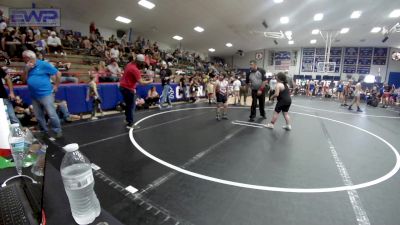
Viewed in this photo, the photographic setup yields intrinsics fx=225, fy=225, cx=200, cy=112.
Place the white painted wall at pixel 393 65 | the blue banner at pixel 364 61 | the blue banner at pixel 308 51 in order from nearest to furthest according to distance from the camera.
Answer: the white painted wall at pixel 393 65
the blue banner at pixel 364 61
the blue banner at pixel 308 51

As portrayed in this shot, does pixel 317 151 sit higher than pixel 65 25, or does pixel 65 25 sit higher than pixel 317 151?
pixel 65 25

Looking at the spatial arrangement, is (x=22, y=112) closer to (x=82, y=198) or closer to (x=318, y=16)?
(x=82, y=198)

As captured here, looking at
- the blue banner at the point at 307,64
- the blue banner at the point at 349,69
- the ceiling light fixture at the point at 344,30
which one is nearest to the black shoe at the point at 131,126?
the ceiling light fixture at the point at 344,30

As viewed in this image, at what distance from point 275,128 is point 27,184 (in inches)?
233

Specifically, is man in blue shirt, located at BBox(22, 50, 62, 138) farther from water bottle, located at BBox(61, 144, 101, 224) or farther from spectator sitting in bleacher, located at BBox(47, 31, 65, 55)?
spectator sitting in bleacher, located at BBox(47, 31, 65, 55)

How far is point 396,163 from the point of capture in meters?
4.06

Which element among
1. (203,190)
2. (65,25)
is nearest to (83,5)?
(65,25)

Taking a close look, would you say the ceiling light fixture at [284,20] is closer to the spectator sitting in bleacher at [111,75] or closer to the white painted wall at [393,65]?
the spectator sitting in bleacher at [111,75]

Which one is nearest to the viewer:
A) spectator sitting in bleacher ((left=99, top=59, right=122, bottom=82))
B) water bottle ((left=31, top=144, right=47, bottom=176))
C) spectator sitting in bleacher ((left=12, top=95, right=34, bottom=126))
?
water bottle ((left=31, top=144, right=47, bottom=176))

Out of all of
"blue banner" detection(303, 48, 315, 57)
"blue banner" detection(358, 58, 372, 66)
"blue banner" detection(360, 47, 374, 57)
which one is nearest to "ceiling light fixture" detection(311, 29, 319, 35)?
"blue banner" detection(303, 48, 315, 57)

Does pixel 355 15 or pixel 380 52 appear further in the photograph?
pixel 380 52

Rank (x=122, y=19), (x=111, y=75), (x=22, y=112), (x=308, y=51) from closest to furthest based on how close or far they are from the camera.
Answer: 1. (x=22, y=112)
2. (x=111, y=75)
3. (x=122, y=19)
4. (x=308, y=51)

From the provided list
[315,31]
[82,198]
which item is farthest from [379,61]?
[82,198]

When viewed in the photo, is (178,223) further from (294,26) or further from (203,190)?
(294,26)
